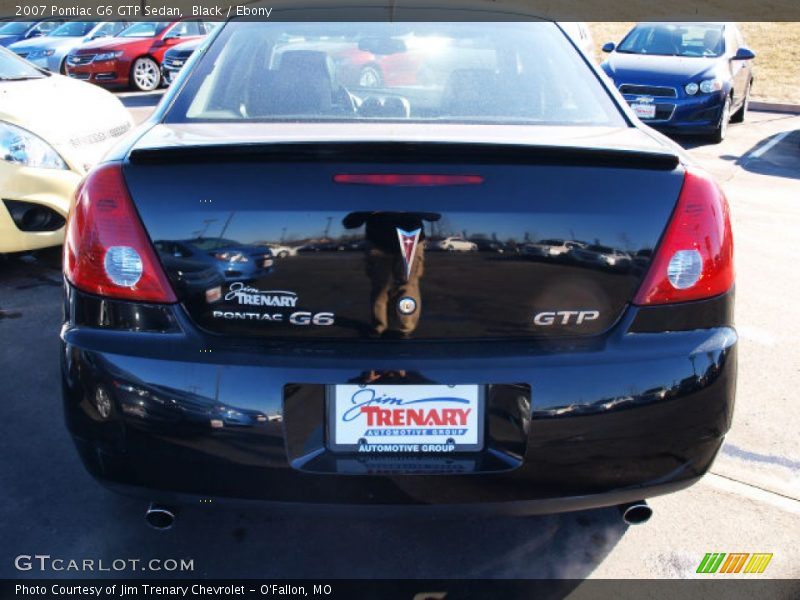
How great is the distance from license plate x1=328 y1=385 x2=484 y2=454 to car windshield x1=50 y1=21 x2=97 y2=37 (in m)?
18.1

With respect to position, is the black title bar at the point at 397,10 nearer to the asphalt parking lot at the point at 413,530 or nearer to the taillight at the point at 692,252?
the taillight at the point at 692,252

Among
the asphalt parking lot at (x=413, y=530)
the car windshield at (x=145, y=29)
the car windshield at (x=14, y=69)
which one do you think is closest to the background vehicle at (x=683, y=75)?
the car windshield at (x=14, y=69)

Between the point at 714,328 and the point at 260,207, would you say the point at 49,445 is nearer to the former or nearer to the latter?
the point at 260,207

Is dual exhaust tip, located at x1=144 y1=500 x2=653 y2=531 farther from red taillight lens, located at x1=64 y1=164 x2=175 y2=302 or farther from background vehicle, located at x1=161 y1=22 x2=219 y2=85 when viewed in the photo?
background vehicle, located at x1=161 y1=22 x2=219 y2=85

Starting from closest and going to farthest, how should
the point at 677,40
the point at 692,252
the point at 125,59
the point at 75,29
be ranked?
the point at 692,252
the point at 677,40
the point at 125,59
the point at 75,29

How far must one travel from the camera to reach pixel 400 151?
75.0 inches

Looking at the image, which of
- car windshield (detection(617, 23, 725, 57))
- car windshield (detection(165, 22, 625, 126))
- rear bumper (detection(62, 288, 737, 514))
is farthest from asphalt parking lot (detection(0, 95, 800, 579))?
car windshield (detection(617, 23, 725, 57))

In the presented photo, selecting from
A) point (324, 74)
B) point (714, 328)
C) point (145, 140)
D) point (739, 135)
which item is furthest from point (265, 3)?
point (739, 135)

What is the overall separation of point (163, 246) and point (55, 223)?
3.12 m

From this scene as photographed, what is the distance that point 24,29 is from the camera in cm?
2083

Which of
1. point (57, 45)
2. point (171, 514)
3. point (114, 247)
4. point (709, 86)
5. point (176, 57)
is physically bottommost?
point (57, 45)

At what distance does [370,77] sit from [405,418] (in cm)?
140

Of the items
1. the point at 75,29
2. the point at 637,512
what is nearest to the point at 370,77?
the point at 637,512

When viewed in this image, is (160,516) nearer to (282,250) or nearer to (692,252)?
(282,250)
